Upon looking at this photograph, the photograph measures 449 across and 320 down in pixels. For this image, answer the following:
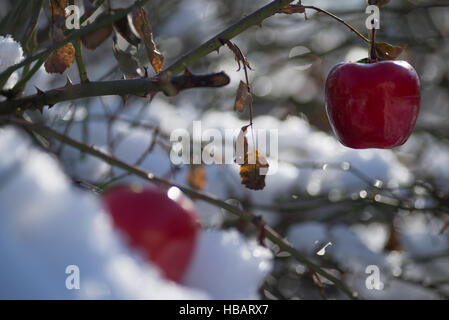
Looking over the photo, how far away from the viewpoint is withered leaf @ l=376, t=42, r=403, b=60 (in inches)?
28.5

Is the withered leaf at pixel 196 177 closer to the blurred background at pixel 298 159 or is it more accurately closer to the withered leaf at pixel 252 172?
the blurred background at pixel 298 159

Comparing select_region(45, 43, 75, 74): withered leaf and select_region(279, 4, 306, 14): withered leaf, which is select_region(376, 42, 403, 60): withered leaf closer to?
select_region(279, 4, 306, 14): withered leaf

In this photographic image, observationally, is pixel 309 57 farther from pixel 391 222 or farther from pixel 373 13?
pixel 373 13

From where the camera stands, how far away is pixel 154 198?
26.9 inches

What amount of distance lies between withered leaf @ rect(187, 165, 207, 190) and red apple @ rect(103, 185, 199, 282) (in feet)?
0.64

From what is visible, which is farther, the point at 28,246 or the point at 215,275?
the point at 215,275

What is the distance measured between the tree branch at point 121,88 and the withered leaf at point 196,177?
37 cm

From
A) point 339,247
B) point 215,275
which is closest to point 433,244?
point 339,247

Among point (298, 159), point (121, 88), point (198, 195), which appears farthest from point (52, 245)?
point (298, 159)

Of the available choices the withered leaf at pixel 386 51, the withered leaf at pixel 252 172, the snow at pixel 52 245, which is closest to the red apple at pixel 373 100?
the withered leaf at pixel 386 51

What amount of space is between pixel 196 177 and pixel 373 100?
1.05 ft

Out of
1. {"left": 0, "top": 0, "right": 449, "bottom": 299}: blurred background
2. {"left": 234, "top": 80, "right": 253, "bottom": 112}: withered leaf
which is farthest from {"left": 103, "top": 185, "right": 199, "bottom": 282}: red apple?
{"left": 234, "top": 80, "right": 253, "bottom": 112}: withered leaf

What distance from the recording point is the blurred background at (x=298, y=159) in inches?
36.7
